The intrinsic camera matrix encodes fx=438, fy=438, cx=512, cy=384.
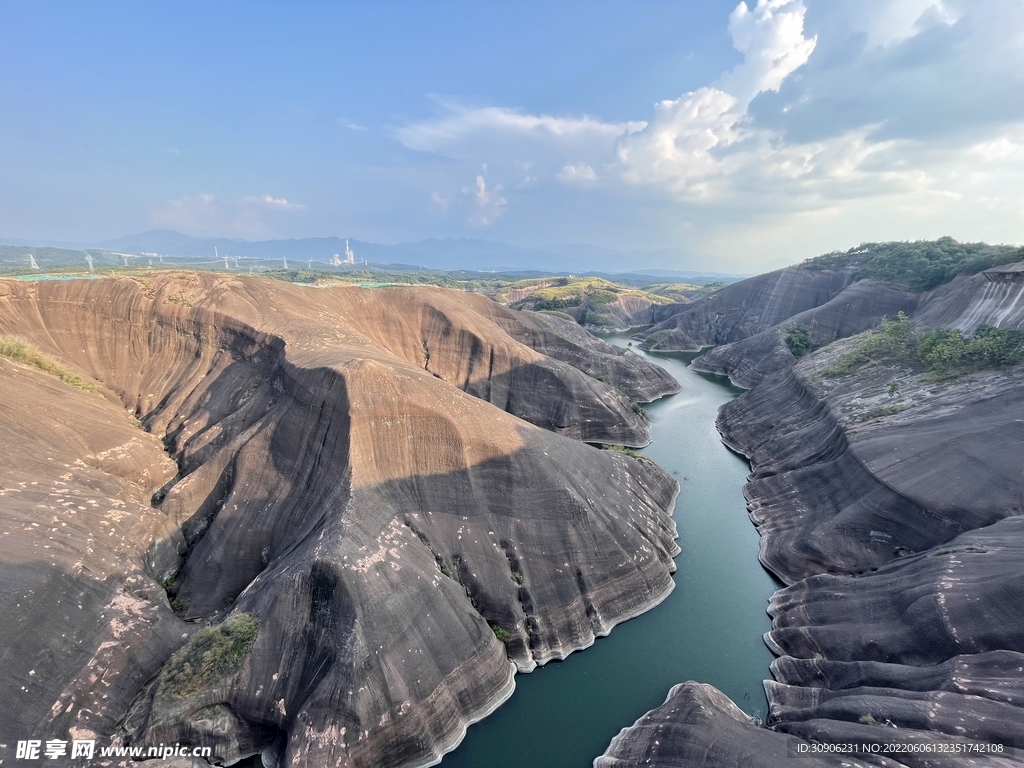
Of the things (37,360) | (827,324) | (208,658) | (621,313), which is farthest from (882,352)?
(621,313)

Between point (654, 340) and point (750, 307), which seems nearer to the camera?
point (750, 307)

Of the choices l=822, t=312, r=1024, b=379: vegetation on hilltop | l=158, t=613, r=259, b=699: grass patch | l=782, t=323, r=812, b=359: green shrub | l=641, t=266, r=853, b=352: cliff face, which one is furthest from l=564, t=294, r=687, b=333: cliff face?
l=158, t=613, r=259, b=699: grass patch

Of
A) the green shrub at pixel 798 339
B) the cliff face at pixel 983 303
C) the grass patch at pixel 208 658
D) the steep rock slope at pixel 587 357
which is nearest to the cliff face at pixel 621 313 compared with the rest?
the green shrub at pixel 798 339

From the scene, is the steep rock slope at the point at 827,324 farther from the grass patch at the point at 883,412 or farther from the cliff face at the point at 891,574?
the grass patch at the point at 883,412

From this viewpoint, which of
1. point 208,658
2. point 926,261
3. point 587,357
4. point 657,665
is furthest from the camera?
point 926,261

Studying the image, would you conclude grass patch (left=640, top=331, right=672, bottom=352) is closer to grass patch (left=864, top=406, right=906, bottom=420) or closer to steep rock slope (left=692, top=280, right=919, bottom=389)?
steep rock slope (left=692, top=280, right=919, bottom=389)

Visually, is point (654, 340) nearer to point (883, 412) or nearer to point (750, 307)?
point (750, 307)

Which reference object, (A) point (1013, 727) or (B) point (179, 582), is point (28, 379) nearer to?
(B) point (179, 582)
